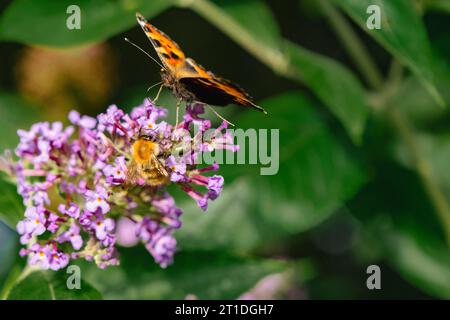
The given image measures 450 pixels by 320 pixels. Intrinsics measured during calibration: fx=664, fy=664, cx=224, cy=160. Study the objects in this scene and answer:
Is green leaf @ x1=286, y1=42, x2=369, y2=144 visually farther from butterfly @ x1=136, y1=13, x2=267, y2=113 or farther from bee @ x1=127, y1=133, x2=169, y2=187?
bee @ x1=127, y1=133, x2=169, y2=187

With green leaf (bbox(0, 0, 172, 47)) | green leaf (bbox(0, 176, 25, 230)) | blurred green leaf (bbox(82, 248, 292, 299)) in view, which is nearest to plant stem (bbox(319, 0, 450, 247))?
green leaf (bbox(0, 0, 172, 47))

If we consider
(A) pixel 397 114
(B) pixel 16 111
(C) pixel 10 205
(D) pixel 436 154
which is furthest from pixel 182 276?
(B) pixel 16 111

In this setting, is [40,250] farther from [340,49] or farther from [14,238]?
[340,49]

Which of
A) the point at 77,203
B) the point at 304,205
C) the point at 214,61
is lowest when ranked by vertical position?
the point at 77,203

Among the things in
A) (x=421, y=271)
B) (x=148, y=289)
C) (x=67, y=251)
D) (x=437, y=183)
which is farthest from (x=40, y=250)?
(x=437, y=183)

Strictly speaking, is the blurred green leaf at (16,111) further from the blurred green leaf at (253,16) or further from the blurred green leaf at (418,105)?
the blurred green leaf at (418,105)

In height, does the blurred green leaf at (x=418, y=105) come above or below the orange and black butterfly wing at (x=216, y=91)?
above

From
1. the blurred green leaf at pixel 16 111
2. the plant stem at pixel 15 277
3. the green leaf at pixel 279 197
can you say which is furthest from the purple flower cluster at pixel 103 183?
the blurred green leaf at pixel 16 111
